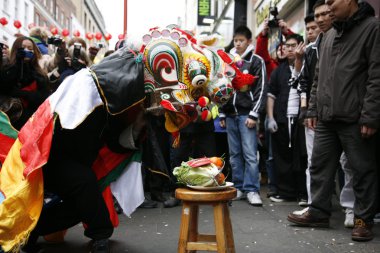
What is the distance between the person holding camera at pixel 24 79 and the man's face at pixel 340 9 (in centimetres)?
286

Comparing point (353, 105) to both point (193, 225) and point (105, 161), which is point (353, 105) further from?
point (105, 161)

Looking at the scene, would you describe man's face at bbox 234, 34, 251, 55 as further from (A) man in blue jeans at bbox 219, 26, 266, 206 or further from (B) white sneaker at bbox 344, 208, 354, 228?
(B) white sneaker at bbox 344, 208, 354, 228

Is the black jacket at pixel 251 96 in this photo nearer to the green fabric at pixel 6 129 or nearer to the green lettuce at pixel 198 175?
the green lettuce at pixel 198 175

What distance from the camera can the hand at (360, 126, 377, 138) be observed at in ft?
12.0

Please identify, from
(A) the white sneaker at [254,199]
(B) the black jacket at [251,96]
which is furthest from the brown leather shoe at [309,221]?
(B) the black jacket at [251,96]

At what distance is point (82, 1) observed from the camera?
5097cm

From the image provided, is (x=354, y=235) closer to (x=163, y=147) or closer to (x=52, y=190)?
(x=52, y=190)

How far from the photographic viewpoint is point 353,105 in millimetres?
3758

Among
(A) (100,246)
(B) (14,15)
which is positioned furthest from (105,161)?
(B) (14,15)

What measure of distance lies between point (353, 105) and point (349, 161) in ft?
1.51

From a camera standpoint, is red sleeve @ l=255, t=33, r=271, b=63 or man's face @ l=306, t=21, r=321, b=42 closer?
man's face @ l=306, t=21, r=321, b=42

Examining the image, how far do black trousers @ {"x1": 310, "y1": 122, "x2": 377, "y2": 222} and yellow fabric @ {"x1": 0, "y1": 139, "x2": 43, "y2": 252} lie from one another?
2.37 m

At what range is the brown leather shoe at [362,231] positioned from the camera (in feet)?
11.9

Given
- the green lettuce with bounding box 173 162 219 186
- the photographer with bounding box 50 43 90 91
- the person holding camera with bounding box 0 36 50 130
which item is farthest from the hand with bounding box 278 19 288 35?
the green lettuce with bounding box 173 162 219 186
